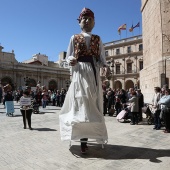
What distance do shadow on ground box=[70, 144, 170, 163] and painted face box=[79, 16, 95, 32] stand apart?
229 cm

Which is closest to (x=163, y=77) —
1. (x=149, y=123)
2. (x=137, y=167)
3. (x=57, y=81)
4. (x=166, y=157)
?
(x=149, y=123)

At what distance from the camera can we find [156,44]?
9.18 meters

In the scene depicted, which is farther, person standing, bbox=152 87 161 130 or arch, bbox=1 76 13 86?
arch, bbox=1 76 13 86

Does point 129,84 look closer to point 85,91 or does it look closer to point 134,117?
point 134,117

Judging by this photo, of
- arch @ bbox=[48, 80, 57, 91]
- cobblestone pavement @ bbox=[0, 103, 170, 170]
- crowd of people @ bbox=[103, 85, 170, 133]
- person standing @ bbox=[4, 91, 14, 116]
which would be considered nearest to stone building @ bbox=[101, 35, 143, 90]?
arch @ bbox=[48, 80, 57, 91]

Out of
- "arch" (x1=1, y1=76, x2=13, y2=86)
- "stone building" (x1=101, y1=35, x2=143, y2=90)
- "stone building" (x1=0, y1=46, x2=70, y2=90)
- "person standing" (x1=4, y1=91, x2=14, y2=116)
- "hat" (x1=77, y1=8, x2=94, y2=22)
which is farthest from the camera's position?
"stone building" (x1=101, y1=35, x2=143, y2=90)

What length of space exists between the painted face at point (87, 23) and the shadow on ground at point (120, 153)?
229 centimetres

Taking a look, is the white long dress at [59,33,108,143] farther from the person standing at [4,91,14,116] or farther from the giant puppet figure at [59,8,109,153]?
the person standing at [4,91,14,116]

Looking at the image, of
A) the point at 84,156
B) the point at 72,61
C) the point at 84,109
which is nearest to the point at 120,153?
the point at 84,156

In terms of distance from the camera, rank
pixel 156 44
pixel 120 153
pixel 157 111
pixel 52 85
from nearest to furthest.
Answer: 1. pixel 120 153
2. pixel 157 111
3. pixel 156 44
4. pixel 52 85

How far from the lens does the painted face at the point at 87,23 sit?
150 inches

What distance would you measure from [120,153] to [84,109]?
1014mm

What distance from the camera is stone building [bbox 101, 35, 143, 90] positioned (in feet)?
162

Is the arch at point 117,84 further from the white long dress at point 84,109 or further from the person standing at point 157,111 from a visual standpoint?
the white long dress at point 84,109
